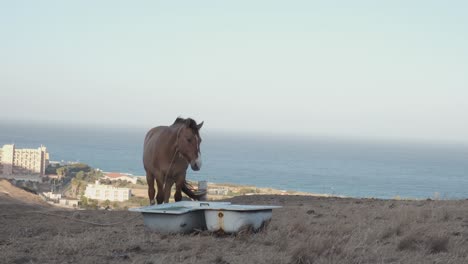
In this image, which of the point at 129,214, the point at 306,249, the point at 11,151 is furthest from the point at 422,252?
the point at 11,151

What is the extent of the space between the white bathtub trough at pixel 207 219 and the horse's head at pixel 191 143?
6.68ft

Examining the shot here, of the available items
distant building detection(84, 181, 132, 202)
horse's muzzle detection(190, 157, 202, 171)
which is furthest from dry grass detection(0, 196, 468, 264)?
distant building detection(84, 181, 132, 202)

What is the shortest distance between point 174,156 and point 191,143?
699mm

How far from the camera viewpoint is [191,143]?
10.7 m

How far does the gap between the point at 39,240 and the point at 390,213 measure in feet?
20.1

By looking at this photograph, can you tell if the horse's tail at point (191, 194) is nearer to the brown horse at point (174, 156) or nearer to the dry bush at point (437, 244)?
the brown horse at point (174, 156)

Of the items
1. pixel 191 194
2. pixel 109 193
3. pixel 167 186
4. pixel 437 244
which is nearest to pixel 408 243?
pixel 437 244

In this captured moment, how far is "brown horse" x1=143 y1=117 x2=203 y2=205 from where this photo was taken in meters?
10.7

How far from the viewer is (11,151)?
229 ft

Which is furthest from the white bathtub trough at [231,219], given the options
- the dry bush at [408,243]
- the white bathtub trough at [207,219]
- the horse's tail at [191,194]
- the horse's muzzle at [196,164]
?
the horse's tail at [191,194]

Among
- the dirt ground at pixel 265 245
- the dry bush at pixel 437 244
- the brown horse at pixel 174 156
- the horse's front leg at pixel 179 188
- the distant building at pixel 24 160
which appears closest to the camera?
the dirt ground at pixel 265 245

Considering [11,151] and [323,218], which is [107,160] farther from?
[323,218]

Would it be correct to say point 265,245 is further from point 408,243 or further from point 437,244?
point 437,244

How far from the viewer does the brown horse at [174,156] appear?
35.1 ft
